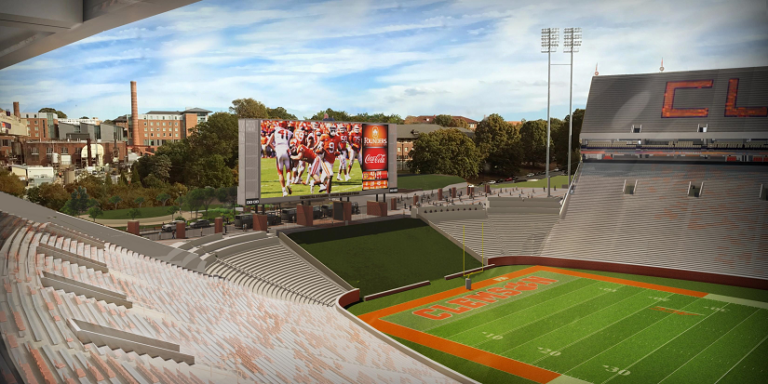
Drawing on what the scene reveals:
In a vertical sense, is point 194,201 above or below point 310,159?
below

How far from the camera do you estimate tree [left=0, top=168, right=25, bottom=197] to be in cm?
600

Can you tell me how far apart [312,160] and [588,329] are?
8.80 meters

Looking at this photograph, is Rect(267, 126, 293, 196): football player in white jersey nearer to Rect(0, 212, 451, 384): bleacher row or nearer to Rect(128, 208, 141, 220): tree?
Rect(128, 208, 141, 220): tree

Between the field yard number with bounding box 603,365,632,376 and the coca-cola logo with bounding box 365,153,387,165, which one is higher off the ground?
the coca-cola logo with bounding box 365,153,387,165

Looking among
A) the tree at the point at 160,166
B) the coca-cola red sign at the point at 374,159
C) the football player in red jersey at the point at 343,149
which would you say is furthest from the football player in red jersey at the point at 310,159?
the tree at the point at 160,166

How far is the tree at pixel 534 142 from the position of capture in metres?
36.8

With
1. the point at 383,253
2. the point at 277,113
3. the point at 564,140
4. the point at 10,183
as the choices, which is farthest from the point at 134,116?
the point at 564,140

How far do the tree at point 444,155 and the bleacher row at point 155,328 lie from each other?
21.1 meters

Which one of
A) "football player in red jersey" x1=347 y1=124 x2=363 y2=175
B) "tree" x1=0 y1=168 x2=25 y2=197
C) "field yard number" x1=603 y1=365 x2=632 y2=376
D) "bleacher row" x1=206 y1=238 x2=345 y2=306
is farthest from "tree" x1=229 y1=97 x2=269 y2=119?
"field yard number" x1=603 y1=365 x2=632 y2=376

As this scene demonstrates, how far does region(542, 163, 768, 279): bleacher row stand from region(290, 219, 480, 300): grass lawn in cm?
364

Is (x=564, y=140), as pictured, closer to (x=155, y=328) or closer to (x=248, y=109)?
(x=248, y=109)

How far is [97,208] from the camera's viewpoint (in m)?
14.6

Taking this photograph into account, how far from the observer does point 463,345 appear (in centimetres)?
986

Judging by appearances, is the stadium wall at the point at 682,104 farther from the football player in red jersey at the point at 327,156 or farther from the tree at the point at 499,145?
the tree at the point at 499,145
